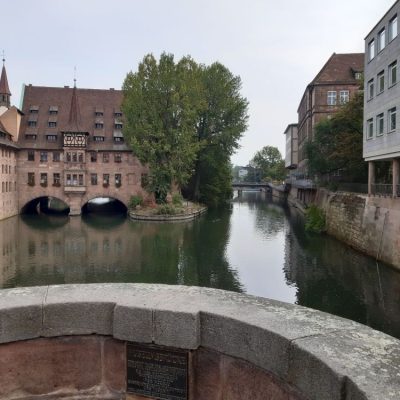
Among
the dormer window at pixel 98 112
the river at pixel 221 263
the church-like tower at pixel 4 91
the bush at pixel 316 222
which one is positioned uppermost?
the church-like tower at pixel 4 91

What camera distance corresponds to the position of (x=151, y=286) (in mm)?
5055

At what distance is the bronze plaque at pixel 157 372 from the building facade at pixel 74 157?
54367 millimetres

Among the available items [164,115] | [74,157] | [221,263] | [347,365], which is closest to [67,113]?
[74,157]

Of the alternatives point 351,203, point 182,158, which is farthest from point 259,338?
point 182,158

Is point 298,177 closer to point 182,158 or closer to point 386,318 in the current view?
point 182,158

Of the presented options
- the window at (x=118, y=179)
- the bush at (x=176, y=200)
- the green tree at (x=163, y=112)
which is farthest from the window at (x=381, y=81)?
the window at (x=118, y=179)

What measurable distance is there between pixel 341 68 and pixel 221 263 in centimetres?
5048

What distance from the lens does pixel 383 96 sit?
2652 cm

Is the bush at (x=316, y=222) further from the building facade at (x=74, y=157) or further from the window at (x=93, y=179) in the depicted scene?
the window at (x=93, y=179)

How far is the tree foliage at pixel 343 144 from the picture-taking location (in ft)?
128

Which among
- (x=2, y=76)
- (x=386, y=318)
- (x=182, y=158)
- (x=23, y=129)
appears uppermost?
(x=2, y=76)

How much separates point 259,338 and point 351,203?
30.2m

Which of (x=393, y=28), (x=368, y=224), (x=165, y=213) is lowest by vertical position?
(x=165, y=213)

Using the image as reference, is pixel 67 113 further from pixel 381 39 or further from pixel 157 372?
pixel 157 372
